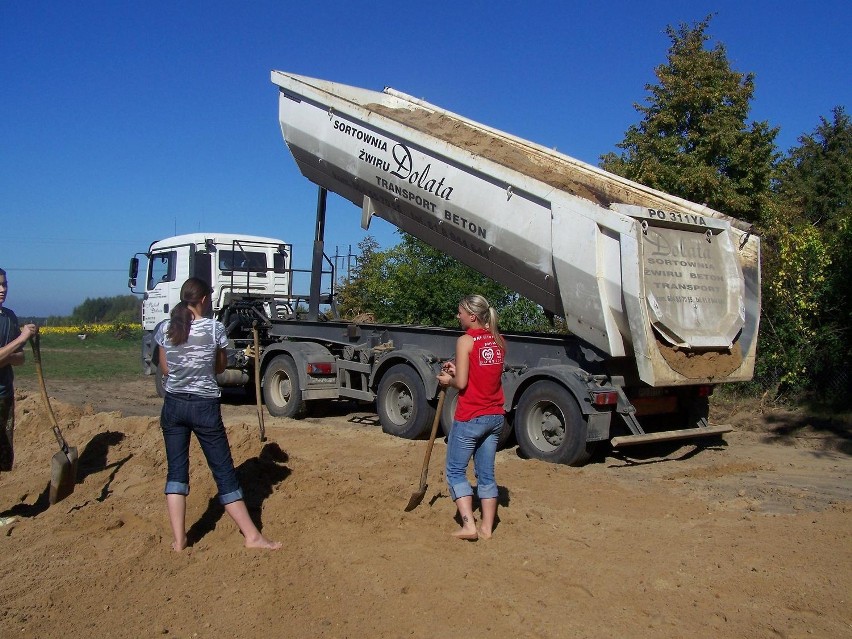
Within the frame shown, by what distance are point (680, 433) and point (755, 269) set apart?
2.04 meters

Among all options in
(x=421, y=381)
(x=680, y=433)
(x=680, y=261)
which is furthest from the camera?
(x=421, y=381)

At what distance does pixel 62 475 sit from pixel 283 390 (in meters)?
6.41

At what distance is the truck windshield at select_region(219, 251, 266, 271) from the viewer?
46.8 ft

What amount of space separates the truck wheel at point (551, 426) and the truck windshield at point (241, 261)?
681 cm

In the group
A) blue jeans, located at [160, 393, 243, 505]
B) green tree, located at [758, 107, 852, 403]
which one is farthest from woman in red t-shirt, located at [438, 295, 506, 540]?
green tree, located at [758, 107, 852, 403]

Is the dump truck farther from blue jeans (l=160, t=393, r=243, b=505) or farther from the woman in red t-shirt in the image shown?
blue jeans (l=160, t=393, r=243, b=505)

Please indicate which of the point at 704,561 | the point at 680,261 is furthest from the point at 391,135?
the point at 704,561

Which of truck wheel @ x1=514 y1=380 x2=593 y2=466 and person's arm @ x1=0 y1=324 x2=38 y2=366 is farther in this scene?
truck wheel @ x1=514 y1=380 x2=593 y2=466

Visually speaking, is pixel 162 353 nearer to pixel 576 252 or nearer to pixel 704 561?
pixel 704 561

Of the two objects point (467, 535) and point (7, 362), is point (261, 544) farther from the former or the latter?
point (7, 362)

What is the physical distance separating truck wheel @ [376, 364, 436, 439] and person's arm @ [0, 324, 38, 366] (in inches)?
208

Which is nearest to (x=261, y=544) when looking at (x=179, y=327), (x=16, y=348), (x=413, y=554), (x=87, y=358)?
(x=413, y=554)

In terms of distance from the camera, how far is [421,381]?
10.4 meters

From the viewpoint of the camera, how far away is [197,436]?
17.0 feet
